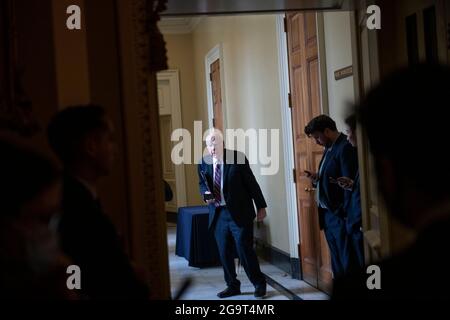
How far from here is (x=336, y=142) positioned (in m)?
3.39

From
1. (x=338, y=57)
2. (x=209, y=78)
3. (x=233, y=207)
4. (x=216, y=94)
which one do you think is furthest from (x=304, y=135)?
(x=209, y=78)

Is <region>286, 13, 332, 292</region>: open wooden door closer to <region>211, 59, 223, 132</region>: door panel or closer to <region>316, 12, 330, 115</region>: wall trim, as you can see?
<region>316, 12, 330, 115</region>: wall trim

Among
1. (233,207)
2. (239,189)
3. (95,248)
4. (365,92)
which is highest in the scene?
(365,92)

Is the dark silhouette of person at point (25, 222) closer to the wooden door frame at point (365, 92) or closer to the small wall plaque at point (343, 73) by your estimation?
the wooden door frame at point (365, 92)

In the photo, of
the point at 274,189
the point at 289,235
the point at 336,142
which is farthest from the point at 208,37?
the point at 336,142

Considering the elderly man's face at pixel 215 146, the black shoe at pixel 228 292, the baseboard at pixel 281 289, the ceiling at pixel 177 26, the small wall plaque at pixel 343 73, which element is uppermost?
the ceiling at pixel 177 26

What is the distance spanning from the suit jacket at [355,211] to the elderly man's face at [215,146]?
1.35 m

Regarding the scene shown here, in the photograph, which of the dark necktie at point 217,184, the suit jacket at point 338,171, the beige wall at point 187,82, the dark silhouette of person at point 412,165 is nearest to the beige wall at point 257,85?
the dark necktie at point 217,184

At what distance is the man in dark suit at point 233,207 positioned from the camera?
4.28m

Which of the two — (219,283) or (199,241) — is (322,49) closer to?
(219,283)

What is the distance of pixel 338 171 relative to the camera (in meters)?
3.31

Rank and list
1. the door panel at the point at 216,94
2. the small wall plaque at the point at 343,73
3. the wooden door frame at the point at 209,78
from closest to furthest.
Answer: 1. the small wall plaque at the point at 343,73
2. the wooden door frame at the point at 209,78
3. the door panel at the point at 216,94

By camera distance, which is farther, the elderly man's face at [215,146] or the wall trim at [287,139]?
the wall trim at [287,139]

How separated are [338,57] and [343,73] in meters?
0.13
